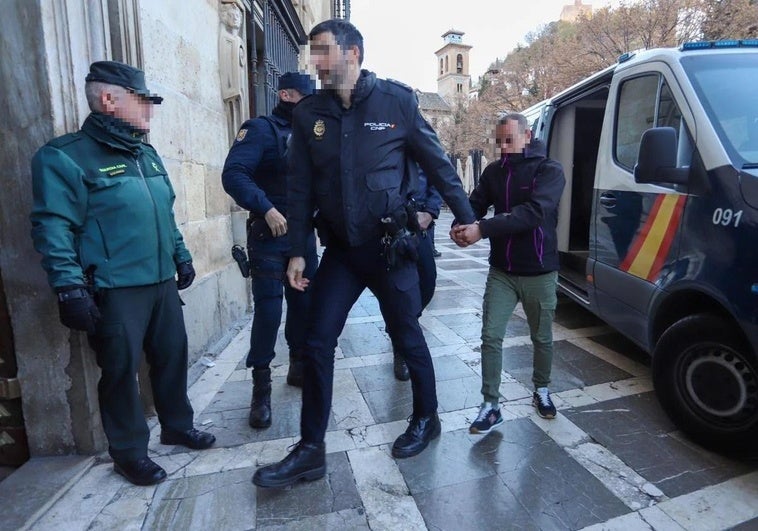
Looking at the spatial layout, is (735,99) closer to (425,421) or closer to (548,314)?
(548,314)

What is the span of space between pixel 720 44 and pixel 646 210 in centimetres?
117

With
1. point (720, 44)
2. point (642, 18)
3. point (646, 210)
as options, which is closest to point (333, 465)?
point (646, 210)

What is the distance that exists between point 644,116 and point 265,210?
2.70m

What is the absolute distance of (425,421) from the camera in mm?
2641

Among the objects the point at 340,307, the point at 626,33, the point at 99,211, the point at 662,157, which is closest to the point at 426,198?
the point at 340,307

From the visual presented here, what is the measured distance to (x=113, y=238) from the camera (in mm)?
2223

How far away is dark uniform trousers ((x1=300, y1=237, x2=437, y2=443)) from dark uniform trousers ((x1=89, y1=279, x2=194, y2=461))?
2.55 ft

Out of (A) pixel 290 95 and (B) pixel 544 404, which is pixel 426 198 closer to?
(A) pixel 290 95

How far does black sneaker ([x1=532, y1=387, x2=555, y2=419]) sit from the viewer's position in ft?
9.65

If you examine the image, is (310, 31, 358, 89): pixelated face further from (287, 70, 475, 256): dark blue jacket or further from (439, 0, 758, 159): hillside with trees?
(439, 0, 758, 159): hillside with trees

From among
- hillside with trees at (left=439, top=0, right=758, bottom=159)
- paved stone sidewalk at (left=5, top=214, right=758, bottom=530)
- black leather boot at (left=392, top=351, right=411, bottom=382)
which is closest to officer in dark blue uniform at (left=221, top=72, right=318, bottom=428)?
paved stone sidewalk at (left=5, top=214, right=758, bottom=530)

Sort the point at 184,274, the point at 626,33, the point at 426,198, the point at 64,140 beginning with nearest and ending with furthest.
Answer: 1. the point at 64,140
2. the point at 184,274
3. the point at 426,198
4. the point at 626,33

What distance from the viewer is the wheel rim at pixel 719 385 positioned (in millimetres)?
2379

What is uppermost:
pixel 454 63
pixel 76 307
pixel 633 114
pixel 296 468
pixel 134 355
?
pixel 454 63
